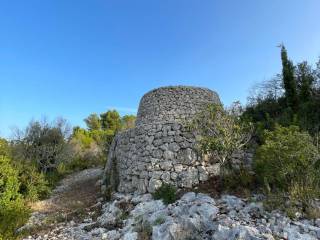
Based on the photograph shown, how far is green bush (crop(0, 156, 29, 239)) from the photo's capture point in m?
8.40

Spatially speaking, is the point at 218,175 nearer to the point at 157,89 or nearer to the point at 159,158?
the point at 159,158

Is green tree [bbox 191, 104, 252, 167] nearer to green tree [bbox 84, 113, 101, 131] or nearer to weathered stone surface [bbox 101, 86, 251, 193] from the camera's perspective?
weathered stone surface [bbox 101, 86, 251, 193]

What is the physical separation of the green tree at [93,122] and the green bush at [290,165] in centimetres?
3266

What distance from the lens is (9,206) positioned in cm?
948

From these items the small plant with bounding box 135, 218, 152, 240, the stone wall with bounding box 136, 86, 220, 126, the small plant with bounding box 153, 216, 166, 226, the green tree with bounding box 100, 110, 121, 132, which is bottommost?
the small plant with bounding box 135, 218, 152, 240

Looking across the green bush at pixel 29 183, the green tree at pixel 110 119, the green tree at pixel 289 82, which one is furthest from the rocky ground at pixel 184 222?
the green tree at pixel 110 119

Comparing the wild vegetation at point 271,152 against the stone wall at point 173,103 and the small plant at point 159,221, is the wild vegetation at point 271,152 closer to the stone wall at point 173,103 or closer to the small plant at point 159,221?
the small plant at point 159,221

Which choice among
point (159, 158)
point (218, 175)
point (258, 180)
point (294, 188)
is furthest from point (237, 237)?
point (159, 158)

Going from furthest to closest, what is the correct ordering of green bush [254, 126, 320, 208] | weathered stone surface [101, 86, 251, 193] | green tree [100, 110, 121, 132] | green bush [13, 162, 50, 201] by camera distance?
green tree [100, 110, 121, 132] < green bush [13, 162, 50, 201] < weathered stone surface [101, 86, 251, 193] < green bush [254, 126, 320, 208]

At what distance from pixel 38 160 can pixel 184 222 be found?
1481 cm

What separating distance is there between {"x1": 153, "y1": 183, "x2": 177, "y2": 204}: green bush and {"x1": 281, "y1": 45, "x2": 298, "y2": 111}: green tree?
978cm

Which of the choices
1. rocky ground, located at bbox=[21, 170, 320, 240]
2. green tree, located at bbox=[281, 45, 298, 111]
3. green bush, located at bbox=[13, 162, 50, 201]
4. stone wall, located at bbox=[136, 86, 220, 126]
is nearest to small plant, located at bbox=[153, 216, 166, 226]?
rocky ground, located at bbox=[21, 170, 320, 240]

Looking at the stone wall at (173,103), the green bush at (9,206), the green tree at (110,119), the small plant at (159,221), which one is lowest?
the small plant at (159,221)

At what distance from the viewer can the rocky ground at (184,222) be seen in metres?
5.76
